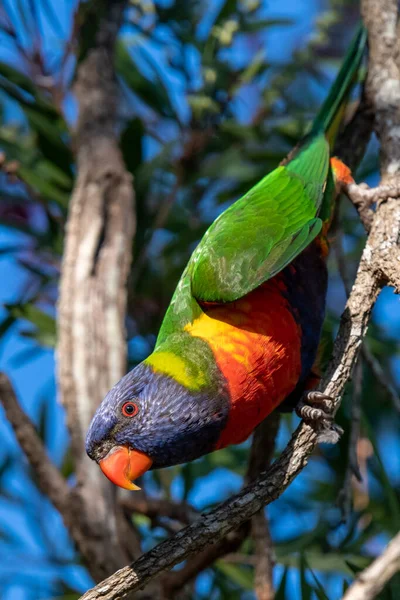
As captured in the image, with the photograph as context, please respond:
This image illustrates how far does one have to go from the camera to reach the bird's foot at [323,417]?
1822 mm

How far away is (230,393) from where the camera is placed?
1.94 metres

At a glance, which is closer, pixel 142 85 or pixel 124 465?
pixel 124 465

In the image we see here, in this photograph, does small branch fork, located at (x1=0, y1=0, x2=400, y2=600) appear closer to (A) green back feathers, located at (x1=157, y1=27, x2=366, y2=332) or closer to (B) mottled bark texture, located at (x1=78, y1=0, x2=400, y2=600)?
(B) mottled bark texture, located at (x1=78, y1=0, x2=400, y2=600)

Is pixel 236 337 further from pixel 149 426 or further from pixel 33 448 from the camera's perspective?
pixel 33 448

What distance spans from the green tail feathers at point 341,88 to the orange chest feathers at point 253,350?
34.8 inches

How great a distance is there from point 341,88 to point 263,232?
91 cm

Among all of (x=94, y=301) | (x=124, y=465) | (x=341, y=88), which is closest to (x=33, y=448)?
(x=94, y=301)

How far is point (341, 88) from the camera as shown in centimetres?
282

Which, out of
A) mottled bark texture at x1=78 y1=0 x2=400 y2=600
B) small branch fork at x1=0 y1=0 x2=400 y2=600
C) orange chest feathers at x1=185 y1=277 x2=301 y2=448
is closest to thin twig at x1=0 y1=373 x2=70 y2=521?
small branch fork at x1=0 y1=0 x2=400 y2=600

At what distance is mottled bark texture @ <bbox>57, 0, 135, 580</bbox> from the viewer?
7.66 ft

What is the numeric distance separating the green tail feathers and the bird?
17 centimetres

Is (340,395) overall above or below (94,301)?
below

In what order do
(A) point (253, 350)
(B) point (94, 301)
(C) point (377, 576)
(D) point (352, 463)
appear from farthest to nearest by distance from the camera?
(B) point (94, 301) < (D) point (352, 463) < (A) point (253, 350) < (C) point (377, 576)

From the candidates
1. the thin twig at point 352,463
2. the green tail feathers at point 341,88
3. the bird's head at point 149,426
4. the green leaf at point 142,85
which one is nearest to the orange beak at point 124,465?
the bird's head at point 149,426
